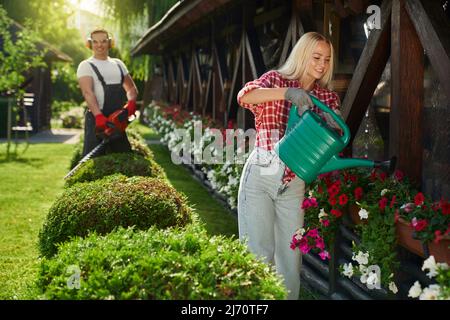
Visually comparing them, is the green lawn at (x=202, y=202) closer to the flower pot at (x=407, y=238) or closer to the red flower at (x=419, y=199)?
the flower pot at (x=407, y=238)

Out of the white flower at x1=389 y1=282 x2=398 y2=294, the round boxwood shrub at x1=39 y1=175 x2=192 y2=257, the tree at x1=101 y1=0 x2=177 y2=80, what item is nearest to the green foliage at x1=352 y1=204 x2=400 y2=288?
the white flower at x1=389 y1=282 x2=398 y2=294

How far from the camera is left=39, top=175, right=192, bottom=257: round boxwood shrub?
425cm

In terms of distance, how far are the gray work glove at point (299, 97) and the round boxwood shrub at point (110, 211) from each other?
1.53 m

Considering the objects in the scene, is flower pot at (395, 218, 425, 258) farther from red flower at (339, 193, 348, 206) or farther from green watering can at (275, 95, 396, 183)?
red flower at (339, 193, 348, 206)

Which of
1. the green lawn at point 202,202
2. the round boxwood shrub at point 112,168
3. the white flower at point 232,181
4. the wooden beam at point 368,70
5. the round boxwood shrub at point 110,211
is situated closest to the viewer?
the wooden beam at point 368,70

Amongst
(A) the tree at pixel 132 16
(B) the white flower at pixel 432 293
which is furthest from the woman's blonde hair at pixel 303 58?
(A) the tree at pixel 132 16

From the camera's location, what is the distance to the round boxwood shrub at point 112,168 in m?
5.58

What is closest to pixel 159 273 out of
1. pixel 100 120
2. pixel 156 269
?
pixel 156 269

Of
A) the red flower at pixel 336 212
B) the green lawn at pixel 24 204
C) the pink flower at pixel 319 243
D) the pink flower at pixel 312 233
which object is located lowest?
the green lawn at pixel 24 204

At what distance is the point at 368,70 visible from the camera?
4059mm

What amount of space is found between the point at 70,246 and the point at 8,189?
23.3ft

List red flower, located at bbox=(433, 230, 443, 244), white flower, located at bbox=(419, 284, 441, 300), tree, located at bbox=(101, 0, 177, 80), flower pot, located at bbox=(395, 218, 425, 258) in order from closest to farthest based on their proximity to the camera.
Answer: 1. white flower, located at bbox=(419, 284, 441, 300)
2. red flower, located at bbox=(433, 230, 443, 244)
3. flower pot, located at bbox=(395, 218, 425, 258)
4. tree, located at bbox=(101, 0, 177, 80)

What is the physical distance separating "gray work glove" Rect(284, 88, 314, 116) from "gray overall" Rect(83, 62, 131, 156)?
11.6 feet
